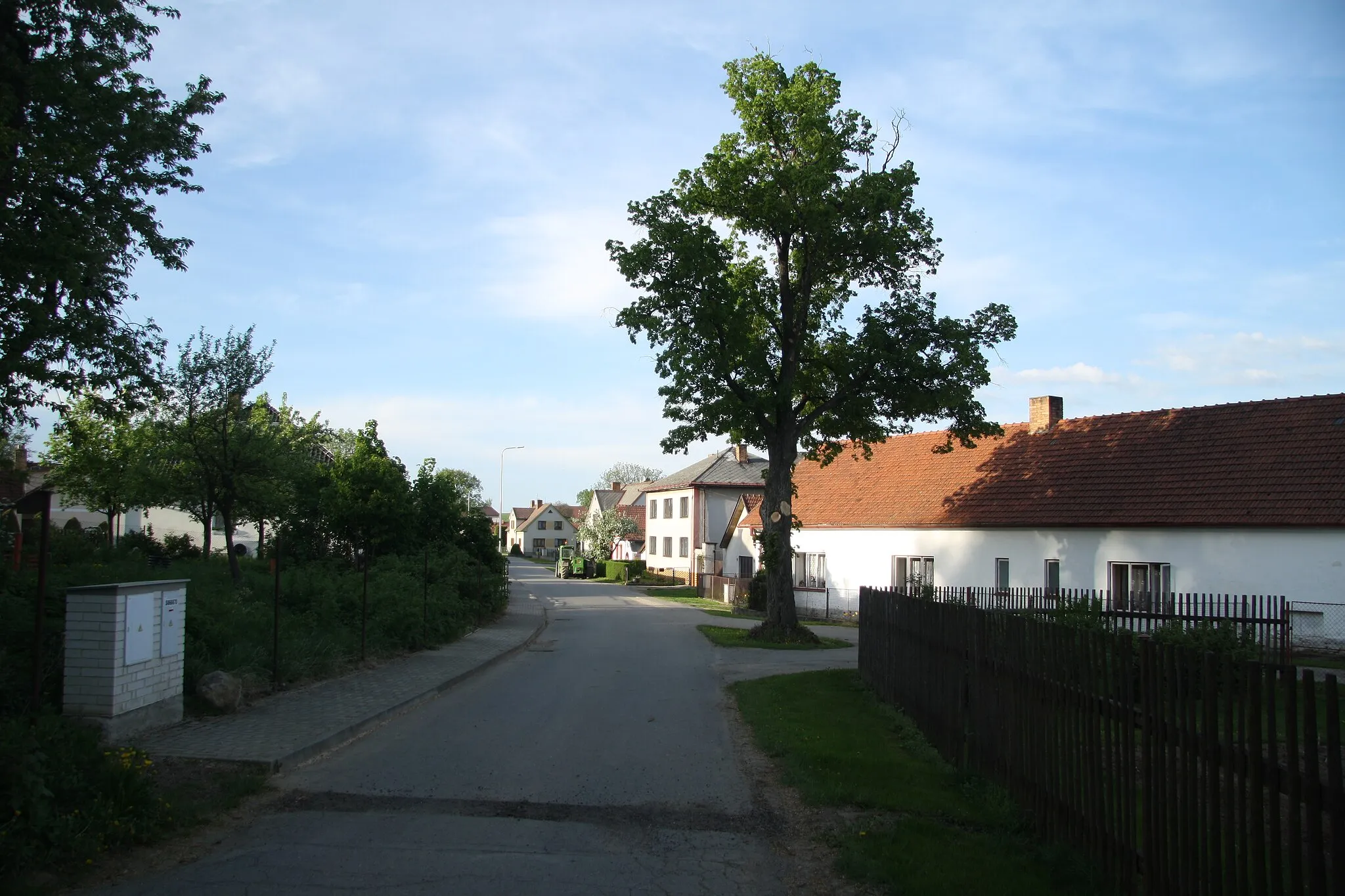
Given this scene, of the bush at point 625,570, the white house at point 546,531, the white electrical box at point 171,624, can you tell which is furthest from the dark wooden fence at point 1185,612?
the white house at point 546,531

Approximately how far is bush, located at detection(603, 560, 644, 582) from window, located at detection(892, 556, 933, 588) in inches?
1197

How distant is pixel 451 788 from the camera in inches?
319

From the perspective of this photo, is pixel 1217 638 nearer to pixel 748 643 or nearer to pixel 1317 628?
pixel 1317 628

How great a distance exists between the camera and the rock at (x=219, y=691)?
10.4m

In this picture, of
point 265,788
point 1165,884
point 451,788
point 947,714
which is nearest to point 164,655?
point 265,788

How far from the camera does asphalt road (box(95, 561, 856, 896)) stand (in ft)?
19.2

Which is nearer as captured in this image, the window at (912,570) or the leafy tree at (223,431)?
the leafy tree at (223,431)

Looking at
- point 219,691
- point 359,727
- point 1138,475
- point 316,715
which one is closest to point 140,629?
point 219,691

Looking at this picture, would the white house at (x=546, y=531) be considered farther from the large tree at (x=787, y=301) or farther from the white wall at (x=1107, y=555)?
the large tree at (x=787, y=301)

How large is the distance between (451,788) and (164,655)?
352 cm

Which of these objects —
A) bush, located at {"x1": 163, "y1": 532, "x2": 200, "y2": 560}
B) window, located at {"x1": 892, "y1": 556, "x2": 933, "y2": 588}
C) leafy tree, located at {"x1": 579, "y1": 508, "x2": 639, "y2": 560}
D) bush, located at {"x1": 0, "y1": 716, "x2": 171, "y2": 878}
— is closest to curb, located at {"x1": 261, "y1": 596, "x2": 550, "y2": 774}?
bush, located at {"x1": 0, "y1": 716, "x2": 171, "y2": 878}

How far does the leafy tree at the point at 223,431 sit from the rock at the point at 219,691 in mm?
8714

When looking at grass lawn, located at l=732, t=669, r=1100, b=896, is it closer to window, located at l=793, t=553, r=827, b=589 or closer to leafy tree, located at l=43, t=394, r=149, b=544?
leafy tree, located at l=43, t=394, r=149, b=544

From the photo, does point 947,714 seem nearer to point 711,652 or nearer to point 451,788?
point 451,788
